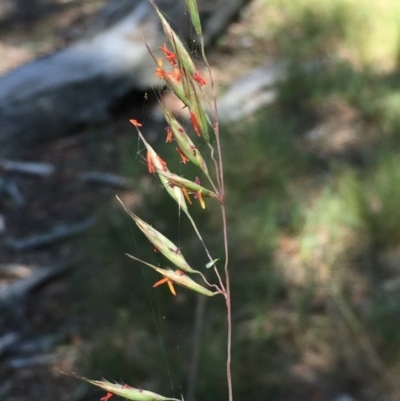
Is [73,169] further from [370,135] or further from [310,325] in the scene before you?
[310,325]

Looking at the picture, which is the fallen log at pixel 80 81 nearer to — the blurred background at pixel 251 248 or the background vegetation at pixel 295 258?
the blurred background at pixel 251 248

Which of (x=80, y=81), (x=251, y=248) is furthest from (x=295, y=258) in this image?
(x=80, y=81)

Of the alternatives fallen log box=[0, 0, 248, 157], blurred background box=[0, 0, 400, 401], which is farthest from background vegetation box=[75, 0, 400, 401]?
fallen log box=[0, 0, 248, 157]

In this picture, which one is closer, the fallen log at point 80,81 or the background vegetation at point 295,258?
the background vegetation at point 295,258

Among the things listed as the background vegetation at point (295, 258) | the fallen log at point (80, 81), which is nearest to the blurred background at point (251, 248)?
the background vegetation at point (295, 258)

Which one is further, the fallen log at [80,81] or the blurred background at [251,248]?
the fallen log at [80,81]

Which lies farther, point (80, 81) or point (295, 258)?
point (80, 81)

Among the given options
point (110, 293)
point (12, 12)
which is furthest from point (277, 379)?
point (12, 12)

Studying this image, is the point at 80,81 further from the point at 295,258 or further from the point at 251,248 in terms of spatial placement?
the point at 295,258
